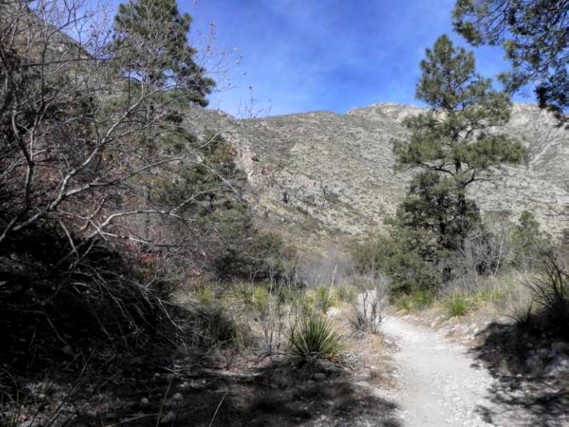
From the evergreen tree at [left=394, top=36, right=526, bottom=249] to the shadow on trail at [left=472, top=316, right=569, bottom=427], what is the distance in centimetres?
923

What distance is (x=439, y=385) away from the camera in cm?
570

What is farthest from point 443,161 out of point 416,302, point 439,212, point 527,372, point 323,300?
point 527,372

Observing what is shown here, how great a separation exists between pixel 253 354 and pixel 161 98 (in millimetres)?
4171

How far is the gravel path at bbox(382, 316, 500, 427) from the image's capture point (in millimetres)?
4562

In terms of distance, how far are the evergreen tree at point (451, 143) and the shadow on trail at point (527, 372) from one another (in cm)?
923

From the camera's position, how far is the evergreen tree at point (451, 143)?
1562cm

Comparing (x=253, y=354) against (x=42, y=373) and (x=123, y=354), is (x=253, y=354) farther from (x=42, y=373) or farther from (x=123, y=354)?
(x=42, y=373)

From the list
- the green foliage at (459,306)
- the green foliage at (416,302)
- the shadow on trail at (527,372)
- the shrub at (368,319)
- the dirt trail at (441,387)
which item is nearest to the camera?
the shadow on trail at (527,372)

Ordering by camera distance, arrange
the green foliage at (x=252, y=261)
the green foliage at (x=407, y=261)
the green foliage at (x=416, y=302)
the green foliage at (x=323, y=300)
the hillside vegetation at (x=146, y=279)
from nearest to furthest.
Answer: the hillside vegetation at (x=146, y=279) < the green foliage at (x=252, y=261) < the green foliage at (x=323, y=300) < the green foliage at (x=416, y=302) < the green foliage at (x=407, y=261)

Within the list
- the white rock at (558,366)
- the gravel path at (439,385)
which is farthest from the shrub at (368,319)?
the white rock at (558,366)

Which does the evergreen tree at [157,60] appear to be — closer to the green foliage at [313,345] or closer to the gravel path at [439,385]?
the green foliage at [313,345]

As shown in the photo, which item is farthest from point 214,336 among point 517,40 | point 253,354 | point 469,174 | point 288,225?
point 288,225

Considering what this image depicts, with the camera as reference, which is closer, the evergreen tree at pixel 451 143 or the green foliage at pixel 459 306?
the green foliage at pixel 459 306

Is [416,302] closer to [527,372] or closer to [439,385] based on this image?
[527,372]
